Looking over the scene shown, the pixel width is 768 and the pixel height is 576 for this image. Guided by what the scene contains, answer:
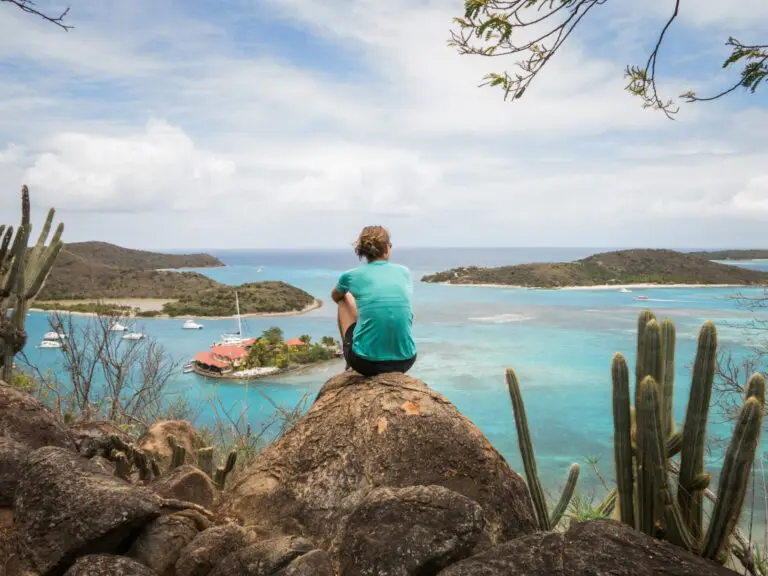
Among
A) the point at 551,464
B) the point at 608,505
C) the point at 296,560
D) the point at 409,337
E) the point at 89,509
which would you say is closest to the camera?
the point at 296,560

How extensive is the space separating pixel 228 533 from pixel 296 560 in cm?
51

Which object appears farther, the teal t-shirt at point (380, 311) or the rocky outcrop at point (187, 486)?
the teal t-shirt at point (380, 311)

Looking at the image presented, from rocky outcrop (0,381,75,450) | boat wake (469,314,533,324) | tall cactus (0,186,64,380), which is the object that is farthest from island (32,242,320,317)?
rocky outcrop (0,381,75,450)

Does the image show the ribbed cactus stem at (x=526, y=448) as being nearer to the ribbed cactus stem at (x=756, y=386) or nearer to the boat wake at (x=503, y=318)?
the ribbed cactus stem at (x=756, y=386)

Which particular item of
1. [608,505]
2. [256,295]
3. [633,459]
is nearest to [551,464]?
[608,505]

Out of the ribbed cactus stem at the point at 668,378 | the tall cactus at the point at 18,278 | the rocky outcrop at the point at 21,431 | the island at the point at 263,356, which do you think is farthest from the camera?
the island at the point at 263,356

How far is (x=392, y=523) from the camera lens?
8.28 feet

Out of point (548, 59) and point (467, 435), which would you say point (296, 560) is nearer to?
point (467, 435)

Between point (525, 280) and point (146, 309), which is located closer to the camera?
point (146, 309)

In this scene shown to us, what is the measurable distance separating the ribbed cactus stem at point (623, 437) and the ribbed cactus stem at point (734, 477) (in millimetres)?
434

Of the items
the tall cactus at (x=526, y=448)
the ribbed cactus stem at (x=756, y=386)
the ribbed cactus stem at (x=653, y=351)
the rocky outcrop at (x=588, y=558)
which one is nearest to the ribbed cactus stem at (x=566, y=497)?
the tall cactus at (x=526, y=448)

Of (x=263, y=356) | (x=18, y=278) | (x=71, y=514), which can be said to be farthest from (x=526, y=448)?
(x=263, y=356)

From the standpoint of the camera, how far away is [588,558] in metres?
2.27

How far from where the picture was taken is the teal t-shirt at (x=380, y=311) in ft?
13.0
